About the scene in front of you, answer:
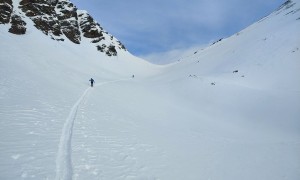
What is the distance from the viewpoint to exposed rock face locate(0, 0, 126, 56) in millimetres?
55406

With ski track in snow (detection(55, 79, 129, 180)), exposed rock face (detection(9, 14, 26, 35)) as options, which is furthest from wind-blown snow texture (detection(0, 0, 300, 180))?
exposed rock face (detection(9, 14, 26, 35))

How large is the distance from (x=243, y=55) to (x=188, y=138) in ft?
116

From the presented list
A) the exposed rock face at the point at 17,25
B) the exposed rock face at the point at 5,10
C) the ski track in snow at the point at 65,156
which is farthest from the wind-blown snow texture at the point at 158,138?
the exposed rock face at the point at 5,10

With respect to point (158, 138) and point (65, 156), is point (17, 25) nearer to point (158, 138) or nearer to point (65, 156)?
point (158, 138)

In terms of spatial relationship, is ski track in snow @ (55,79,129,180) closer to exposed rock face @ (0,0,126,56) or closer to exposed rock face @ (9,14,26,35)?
exposed rock face @ (9,14,26,35)

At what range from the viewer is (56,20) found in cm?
7275

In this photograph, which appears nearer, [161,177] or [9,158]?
[9,158]

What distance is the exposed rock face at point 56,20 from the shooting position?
55.4 m

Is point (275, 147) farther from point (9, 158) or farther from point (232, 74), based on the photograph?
point (232, 74)

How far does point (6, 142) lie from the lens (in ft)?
26.2

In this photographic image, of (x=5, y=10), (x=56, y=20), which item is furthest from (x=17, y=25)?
(x=56, y=20)

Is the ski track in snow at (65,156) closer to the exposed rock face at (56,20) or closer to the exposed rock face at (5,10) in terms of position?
the exposed rock face at (56,20)

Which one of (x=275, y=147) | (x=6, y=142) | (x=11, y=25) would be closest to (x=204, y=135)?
(x=275, y=147)

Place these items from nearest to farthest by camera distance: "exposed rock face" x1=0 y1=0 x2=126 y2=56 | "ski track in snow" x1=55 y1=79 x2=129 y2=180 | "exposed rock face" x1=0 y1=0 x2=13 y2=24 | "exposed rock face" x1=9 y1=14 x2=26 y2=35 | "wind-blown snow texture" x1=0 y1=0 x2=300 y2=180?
"ski track in snow" x1=55 y1=79 x2=129 y2=180 < "wind-blown snow texture" x1=0 y1=0 x2=300 y2=180 < "exposed rock face" x1=9 y1=14 x2=26 y2=35 < "exposed rock face" x1=0 y1=0 x2=13 y2=24 < "exposed rock face" x1=0 y1=0 x2=126 y2=56
